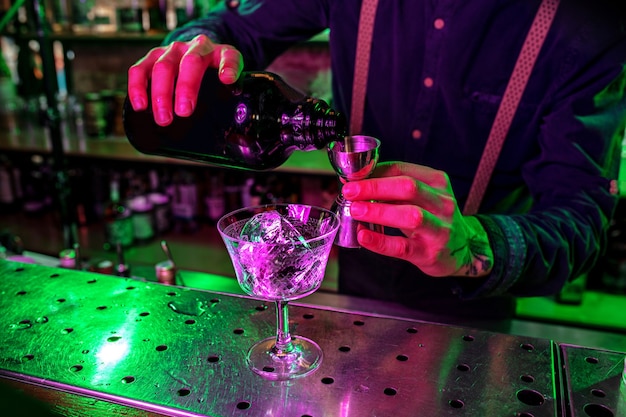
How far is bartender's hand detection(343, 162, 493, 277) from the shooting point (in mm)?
766

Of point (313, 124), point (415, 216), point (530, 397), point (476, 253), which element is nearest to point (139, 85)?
point (313, 124)

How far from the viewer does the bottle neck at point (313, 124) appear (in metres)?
0.86

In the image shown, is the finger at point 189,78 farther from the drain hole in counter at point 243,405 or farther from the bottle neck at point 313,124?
the drain hole in counter at point 243,405

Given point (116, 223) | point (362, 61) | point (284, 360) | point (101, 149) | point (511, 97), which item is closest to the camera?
point (284, 360)

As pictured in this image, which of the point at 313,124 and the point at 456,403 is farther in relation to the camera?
the point at 313,124

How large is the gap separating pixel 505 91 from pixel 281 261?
2.51 ft

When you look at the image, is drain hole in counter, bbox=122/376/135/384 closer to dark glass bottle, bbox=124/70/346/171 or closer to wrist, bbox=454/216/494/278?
dark glass bottle, bbox=124/70/346/171

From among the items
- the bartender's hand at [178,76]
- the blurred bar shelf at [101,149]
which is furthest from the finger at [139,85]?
the blurred bar shelf at [101,149]

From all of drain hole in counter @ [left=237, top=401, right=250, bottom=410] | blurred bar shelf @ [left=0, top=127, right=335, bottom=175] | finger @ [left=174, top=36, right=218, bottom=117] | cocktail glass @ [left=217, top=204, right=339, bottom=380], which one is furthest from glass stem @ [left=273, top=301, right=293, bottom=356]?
blurred bar shelf @ [left=0, top=127, right=335, bottom=175]

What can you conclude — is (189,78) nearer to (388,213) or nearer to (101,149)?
(388,213)

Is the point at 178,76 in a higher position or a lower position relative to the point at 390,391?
higher

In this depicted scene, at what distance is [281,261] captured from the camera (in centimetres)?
76

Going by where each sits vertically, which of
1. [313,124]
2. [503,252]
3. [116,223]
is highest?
[313,124]

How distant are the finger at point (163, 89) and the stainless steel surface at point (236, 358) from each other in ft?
1.08
